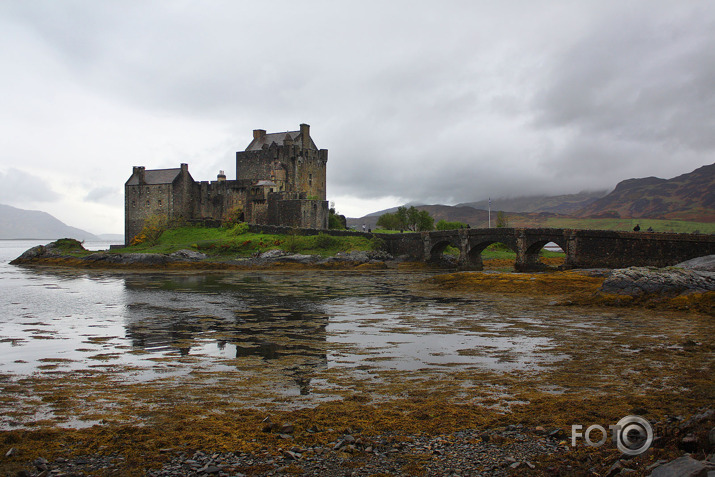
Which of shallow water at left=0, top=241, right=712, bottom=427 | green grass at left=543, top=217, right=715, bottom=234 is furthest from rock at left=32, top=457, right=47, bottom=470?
green grass at left=543, top=217, right=715, bottom=234

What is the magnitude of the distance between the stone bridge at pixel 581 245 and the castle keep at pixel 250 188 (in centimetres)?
1989

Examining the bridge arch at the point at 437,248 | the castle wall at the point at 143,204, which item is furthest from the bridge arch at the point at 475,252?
the castle wall at the point at 143,204

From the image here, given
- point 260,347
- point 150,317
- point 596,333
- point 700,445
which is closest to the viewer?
point 700,445

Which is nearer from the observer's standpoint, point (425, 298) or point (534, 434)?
point (534, 434)

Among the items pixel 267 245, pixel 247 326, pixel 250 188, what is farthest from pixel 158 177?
pixel 247 326

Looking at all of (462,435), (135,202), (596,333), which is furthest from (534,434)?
(135,202)

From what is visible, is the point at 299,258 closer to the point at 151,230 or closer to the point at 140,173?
the point at 151,230

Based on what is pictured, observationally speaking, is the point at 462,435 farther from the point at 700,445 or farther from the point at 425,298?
the point at 425,298

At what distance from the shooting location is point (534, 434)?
26.9 feet

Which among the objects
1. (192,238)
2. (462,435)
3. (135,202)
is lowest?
(462,435)

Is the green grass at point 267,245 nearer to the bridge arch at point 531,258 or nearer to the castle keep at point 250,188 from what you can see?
the castle keep at point 250,188

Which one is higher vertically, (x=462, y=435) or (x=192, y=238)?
(x=192, y=238)

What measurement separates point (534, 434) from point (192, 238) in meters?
71.6

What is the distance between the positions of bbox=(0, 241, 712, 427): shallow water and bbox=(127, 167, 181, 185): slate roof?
5033 centimetres
